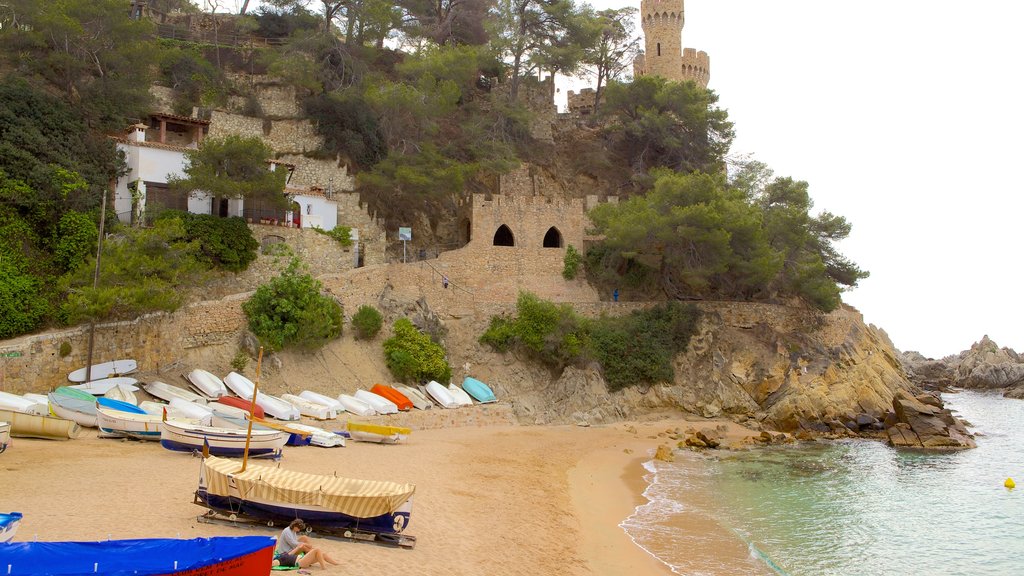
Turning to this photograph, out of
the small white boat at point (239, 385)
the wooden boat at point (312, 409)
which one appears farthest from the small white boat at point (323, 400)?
the small white boat at point (239, 385)

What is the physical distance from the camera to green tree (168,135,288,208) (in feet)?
86.0

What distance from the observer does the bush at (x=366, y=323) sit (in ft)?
85.6

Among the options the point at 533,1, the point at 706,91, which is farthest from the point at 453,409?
the point at 533,1

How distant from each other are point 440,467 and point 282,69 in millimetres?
22973

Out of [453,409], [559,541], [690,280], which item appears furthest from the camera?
[690,280]

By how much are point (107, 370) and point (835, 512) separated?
60.1 feet

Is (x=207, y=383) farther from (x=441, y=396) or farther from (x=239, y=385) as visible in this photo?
(x=441, y=396)

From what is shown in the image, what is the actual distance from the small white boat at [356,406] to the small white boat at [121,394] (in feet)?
18.2

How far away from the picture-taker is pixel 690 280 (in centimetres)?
2936

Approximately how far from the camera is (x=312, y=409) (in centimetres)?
2103

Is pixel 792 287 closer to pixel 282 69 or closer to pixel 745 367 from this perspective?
pixel 745 367

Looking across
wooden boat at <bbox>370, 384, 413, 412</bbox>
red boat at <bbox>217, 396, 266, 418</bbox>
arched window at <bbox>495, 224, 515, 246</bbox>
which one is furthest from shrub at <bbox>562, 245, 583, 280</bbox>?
red boat at <bbox>217, 396, 266, 418</bbox>

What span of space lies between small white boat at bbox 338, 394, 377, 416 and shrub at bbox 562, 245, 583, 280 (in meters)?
11.5

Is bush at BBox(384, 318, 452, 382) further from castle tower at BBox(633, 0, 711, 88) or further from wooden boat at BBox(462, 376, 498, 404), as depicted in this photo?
castle tower at BBox(633, 0, 711, 88)
